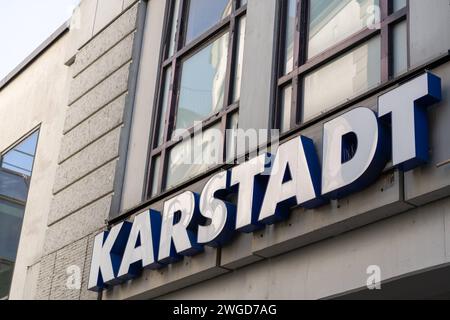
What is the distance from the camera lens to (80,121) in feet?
44.6

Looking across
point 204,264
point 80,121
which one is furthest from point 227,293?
point 80,121

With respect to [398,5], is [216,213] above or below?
below

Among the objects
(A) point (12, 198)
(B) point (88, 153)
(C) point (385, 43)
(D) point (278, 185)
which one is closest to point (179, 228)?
(D) point (278, 185)

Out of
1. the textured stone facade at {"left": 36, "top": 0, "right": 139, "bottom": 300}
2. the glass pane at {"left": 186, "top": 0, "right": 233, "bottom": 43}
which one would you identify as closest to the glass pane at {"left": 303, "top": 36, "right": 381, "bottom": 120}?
the glass pane at {"left": 186, "top": 0, "right": 233, "bottom": 43}

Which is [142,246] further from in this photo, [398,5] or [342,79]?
[398,5]

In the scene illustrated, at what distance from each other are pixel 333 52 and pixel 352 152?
1533 millimetres

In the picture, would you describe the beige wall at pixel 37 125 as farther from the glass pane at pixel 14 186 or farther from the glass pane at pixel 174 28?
the glass pane at pixel 174 28

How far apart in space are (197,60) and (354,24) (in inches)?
122

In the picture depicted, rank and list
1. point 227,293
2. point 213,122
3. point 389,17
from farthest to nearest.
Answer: point 213,122
point 227,293
point 389,17

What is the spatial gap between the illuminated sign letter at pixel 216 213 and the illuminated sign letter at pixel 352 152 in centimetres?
144

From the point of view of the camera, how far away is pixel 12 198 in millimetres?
15289

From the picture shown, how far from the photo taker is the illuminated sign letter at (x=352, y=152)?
7980mm

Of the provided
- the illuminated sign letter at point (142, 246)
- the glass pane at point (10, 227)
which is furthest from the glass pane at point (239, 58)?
the glass pane at point (10, 227)
